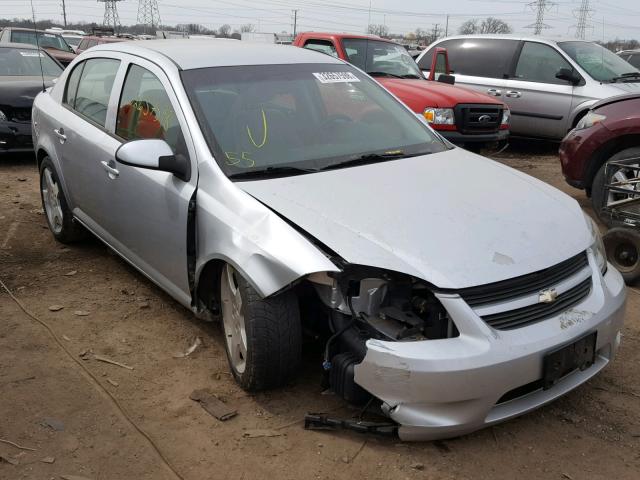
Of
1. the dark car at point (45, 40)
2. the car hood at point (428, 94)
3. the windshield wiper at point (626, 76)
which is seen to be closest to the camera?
the car hood at point (428, 94)

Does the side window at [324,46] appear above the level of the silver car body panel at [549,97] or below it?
above

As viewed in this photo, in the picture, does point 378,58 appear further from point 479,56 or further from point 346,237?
point 346,237

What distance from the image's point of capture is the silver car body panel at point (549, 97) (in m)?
9.23

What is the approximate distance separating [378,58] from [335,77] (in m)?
5.19

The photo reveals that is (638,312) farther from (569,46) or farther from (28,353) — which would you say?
(569,46)

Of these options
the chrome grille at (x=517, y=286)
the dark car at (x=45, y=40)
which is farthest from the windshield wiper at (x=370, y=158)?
the dark car at (x=45, y=40)

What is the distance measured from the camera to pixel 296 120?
12.5 feet

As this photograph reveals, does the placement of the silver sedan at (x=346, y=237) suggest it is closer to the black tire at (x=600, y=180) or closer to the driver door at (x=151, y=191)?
the driver door at (x=151, y=191)

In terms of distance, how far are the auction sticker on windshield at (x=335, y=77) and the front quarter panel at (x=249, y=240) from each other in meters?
1.18

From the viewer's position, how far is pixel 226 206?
3.20m

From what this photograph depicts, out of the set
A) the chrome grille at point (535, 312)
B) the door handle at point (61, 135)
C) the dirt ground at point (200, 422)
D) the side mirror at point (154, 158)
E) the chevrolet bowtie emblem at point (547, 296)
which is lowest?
the dirt ground at point (200, 422)

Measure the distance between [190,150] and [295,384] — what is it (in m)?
1.34

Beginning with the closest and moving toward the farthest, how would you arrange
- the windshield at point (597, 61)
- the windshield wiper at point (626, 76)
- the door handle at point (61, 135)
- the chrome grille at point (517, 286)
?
1. the chrome grille at point (517, 286)
2. the door handle at point (61, 135)
3. the windshield wiper at point (626, 76)
4. the windshield at point (597, 61)

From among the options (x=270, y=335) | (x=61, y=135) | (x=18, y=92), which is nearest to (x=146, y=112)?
(x=61, y=135)
